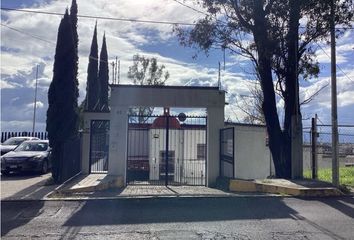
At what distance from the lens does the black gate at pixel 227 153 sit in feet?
47.3

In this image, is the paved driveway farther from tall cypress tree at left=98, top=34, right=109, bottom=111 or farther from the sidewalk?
tall cypress tree at left=98, top=34, right=109, bottom=111

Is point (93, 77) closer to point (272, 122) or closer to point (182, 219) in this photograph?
point (272, 122)

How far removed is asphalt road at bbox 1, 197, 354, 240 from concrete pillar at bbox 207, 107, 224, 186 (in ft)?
13.5

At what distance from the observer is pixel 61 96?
15.2 meters

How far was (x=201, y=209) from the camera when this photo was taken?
10148 millimetres

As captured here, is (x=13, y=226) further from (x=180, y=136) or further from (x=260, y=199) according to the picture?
(x=180, y=136)

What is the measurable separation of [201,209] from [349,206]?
377 cm

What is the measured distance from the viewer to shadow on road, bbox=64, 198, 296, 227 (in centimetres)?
893

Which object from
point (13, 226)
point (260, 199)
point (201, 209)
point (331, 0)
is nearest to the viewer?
point (13, 226)

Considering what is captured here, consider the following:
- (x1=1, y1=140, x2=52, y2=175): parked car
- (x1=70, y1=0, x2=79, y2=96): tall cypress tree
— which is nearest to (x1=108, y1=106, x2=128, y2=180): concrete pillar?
(x1=70, y1=0, x2=79, y2=96): tall cypress tree

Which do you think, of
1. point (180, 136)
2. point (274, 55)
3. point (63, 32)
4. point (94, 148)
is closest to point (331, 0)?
point (274, 55)

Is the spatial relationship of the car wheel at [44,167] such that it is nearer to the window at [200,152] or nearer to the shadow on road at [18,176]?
the shadow on road at [18,176]

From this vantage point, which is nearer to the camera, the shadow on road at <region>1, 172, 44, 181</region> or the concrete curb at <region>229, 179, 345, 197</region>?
the concrete curb at <region>229, 179, 345, 197</region>

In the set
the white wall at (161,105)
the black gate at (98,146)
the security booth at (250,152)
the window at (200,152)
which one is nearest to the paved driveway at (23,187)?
the black gate at (98,146)
